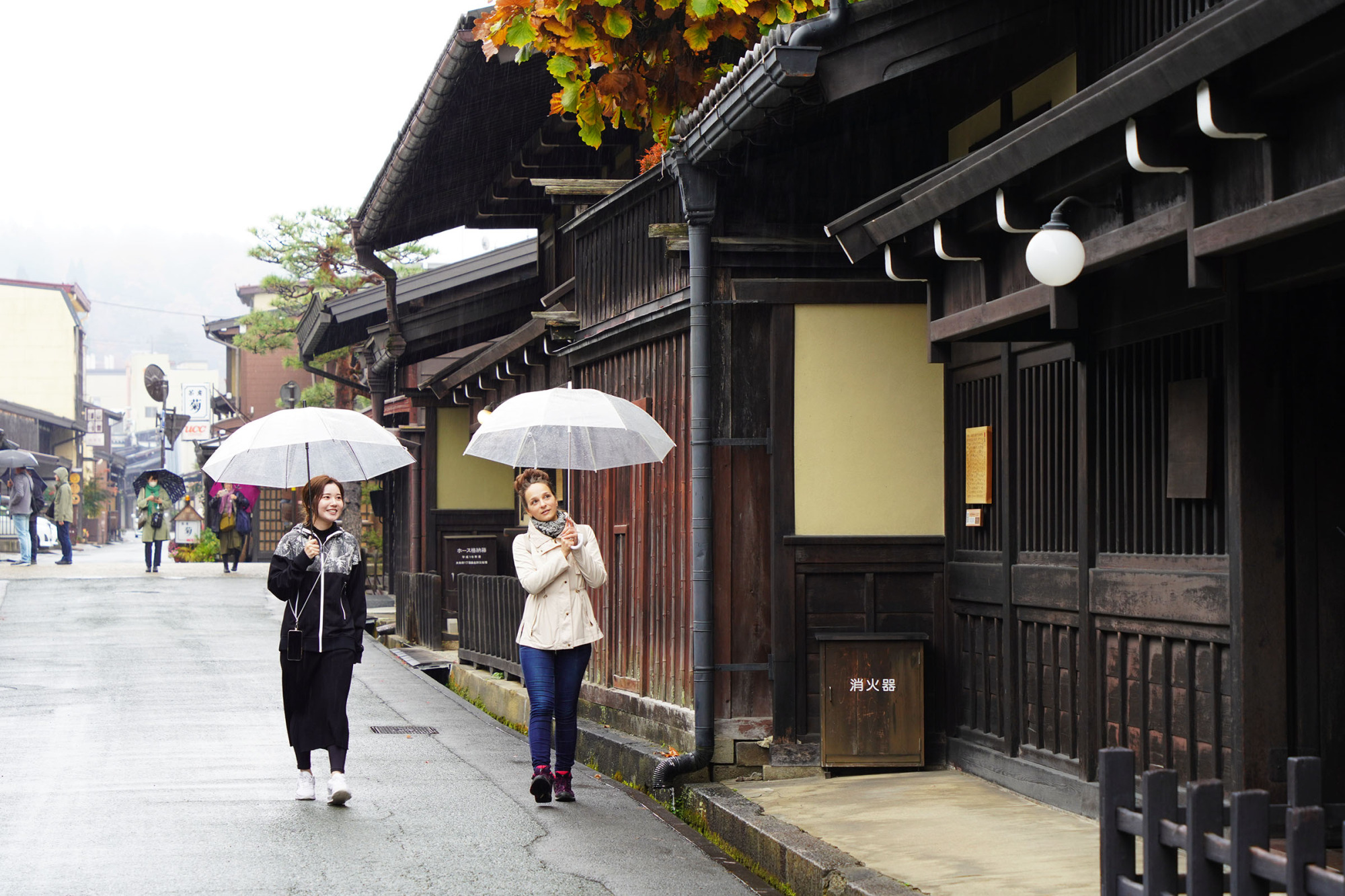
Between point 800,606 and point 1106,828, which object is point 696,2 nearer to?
point 800,606

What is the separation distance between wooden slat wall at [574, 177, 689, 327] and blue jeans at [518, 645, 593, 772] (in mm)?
2865

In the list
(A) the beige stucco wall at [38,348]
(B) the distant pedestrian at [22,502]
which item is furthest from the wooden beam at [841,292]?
(A) the beige stucco wall at [38,348]

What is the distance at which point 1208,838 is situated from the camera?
3.84m

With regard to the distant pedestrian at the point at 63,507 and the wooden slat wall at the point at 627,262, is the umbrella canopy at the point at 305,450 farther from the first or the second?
the distant pedestrian at the point at 63,507

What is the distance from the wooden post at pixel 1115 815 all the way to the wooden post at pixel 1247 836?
48 cm

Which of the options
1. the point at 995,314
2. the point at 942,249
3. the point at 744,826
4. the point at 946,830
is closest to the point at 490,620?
the point at 744,826

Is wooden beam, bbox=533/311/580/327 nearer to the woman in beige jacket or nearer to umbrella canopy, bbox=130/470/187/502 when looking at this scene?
the woman in beige jacket

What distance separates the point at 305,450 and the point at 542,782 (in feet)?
8.46

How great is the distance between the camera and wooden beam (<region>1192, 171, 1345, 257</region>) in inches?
180

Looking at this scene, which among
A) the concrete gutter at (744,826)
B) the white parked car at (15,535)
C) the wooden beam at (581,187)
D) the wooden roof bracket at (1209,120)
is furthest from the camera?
the white parked car at (15,535)

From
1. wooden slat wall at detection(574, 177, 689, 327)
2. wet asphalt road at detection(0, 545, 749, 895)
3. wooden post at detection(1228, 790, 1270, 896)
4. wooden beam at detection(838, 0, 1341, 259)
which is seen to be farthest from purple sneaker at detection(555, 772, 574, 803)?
wooden post at detection(1228, 790, 1270, 896)

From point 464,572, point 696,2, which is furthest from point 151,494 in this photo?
point 696,2

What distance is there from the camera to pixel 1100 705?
750 centimetres

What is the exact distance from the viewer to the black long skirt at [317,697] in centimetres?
858
